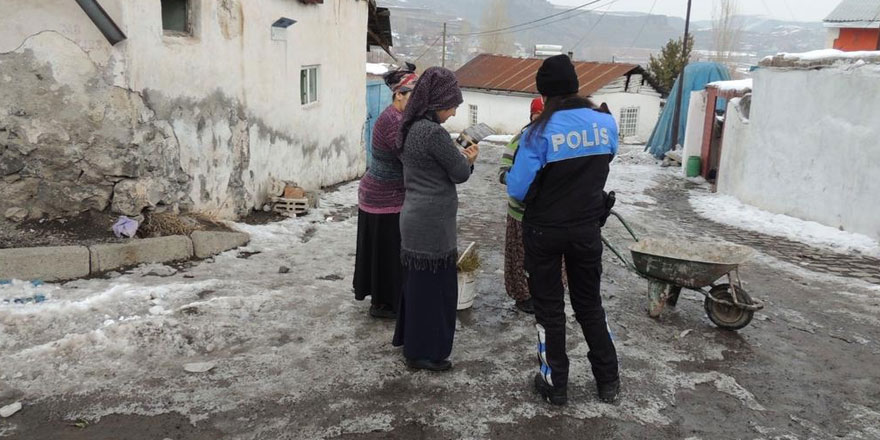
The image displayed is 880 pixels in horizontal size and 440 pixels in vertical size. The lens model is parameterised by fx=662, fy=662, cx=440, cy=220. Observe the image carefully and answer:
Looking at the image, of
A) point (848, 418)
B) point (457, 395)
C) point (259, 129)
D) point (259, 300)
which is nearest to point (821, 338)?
point (848, 418)

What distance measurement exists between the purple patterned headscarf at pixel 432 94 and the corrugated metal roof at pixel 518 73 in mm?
24334

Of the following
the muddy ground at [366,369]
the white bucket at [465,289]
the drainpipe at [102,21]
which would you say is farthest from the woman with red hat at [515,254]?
the drainpipe at [102,21]

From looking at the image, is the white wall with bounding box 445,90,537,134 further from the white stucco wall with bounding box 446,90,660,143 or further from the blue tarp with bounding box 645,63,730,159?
the blue tarp with bounding box 645,63,730,159

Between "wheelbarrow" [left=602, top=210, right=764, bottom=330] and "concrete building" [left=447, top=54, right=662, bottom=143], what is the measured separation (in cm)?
2437

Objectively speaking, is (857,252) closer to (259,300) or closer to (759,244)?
(759,244)

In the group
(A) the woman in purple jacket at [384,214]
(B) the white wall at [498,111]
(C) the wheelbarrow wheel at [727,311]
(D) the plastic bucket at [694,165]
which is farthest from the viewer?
(B) the white wall at [498,111]

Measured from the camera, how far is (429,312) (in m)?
4.26

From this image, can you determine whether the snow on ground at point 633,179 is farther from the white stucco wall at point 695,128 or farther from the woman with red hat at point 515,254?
the woman with red hat at point 515,254

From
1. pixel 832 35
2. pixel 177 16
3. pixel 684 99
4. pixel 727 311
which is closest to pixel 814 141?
pixel 727 311

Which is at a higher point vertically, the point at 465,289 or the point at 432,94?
the point at 432,94

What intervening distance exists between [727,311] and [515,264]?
1.70m

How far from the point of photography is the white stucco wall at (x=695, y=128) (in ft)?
52.6

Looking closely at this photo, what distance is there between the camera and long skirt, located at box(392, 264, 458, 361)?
422 cm

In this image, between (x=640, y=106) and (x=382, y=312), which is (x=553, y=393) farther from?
(x=640, y=106)
